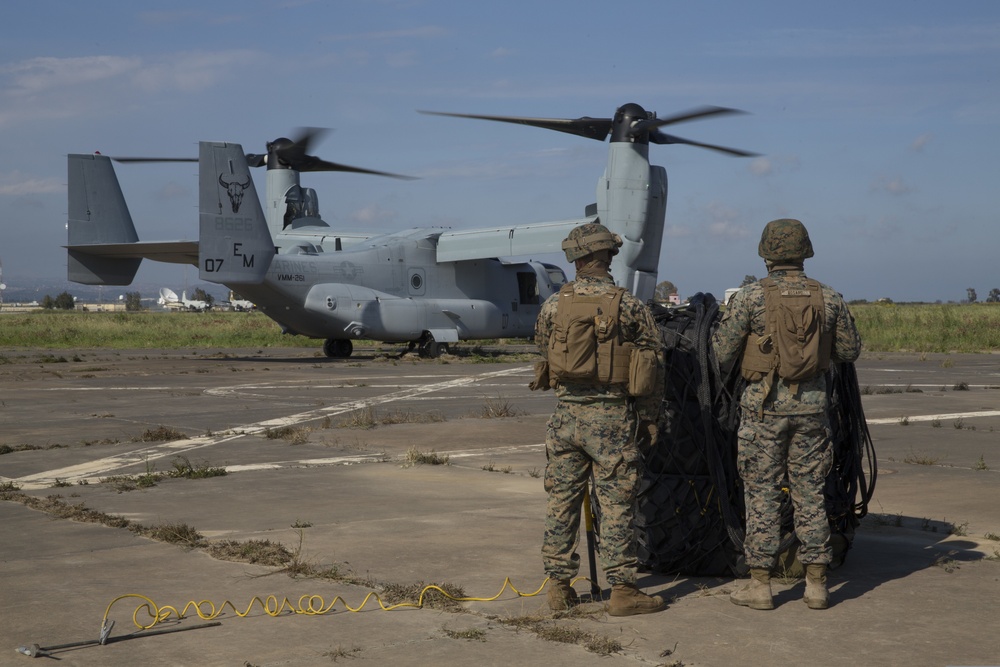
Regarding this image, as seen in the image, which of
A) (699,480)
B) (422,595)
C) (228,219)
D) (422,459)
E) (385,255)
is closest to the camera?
(422,595)

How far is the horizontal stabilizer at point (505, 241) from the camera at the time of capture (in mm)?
30547

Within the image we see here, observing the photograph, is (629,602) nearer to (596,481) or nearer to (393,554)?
(596,481)

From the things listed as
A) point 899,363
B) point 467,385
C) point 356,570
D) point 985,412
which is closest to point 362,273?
point 467,385

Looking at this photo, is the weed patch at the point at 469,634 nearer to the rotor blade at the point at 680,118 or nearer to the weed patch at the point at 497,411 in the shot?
the weed patch at the point at 497,411

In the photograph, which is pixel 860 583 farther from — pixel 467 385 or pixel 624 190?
pixel 624 190

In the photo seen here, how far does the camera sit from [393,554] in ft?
22.2

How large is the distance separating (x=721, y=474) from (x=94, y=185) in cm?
2638

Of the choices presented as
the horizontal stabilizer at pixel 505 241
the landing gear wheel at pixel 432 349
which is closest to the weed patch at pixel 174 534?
the horizontal stabilizer at pixel 505 241

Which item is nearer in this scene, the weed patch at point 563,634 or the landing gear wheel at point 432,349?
the weed patch at point 563,634

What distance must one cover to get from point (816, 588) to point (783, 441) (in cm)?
80

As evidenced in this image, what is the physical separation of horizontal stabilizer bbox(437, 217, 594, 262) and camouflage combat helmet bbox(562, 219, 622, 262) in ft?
79.6

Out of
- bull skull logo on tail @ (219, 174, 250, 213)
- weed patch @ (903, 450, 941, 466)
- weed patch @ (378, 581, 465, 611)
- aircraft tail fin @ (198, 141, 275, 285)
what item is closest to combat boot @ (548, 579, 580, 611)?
weed patch @ (378, 581, 465, 611)

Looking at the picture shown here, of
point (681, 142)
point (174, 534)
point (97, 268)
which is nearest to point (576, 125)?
point (681, 142)

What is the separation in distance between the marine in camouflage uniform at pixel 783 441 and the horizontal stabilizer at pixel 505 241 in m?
24.4
